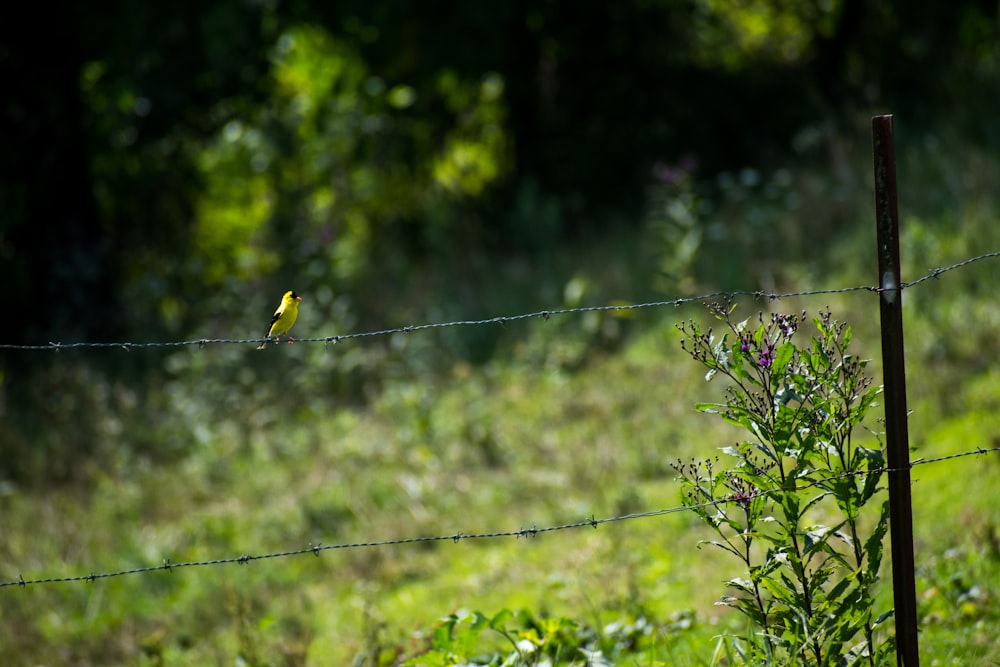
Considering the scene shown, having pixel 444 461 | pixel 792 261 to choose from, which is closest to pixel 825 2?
pixel 792 261

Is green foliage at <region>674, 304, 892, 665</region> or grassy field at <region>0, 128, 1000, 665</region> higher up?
grassy field at <region>0, 128, 1000, 665</region>

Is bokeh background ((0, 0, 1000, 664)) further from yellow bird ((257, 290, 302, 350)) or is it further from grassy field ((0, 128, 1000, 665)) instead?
yellow bird ((257, 290, 302, 350))

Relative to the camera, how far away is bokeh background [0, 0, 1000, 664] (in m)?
7.30

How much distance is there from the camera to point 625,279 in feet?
38.0

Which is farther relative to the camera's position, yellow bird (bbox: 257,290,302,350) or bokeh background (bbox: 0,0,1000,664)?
bokeh background (bbox: 0,0,1000,664)

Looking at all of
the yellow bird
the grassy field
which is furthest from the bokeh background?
the yellow bird

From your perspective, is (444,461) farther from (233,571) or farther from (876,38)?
(876,38)

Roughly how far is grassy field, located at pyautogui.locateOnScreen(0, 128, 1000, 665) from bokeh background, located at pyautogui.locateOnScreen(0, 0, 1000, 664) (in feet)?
0.13

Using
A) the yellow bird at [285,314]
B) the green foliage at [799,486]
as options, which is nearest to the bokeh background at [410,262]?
the green foliage at [799,486]

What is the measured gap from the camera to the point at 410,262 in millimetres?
14086

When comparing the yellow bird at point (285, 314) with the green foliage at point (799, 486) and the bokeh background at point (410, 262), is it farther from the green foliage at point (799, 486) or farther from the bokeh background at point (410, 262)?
the green foliage at point (799, 486)

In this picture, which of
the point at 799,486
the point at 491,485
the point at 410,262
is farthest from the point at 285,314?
the point at 410,262

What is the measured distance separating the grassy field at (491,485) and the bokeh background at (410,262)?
0.04 m

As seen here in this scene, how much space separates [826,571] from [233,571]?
4.73 metres
